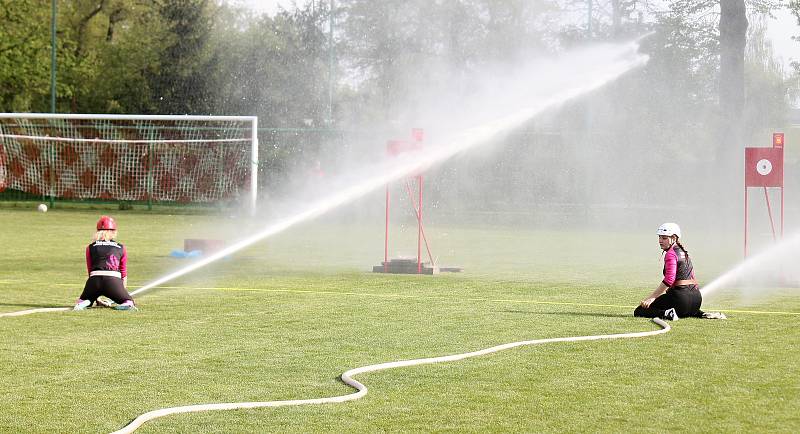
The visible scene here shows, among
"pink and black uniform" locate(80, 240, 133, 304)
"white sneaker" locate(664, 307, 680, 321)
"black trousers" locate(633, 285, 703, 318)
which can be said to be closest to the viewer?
"white sneaker" locate(664, 307, 680, 321)

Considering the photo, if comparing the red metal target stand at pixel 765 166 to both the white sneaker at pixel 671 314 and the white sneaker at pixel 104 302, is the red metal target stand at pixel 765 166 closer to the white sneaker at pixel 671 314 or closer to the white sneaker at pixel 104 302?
the white sneaker at pixel 671 314

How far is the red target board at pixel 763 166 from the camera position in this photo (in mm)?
18984

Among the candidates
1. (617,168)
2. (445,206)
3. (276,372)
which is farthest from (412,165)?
(617,168)

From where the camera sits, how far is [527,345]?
11.2 metres

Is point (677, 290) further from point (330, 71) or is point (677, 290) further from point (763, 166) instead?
point (330, 71)

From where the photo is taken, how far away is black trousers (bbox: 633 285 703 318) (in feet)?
44.0

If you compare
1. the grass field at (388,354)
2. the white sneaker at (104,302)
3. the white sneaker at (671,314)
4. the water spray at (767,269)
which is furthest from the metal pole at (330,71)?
the white sneaker at (671,314)

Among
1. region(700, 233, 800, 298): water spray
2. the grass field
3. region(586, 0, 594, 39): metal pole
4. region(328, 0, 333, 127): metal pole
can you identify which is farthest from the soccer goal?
the grass field

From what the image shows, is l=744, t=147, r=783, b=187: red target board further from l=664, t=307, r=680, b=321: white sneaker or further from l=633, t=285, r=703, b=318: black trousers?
l=664, t=307, r=680, b=321: white sneaker

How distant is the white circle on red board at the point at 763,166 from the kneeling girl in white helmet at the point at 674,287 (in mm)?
Answer: 6101

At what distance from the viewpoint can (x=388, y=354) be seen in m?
10.7

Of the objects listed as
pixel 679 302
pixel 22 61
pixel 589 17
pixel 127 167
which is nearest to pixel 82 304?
pixel 679 302

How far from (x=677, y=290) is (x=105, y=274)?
6.65 metres

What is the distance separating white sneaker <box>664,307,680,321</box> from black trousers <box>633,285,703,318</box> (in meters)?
0.05
